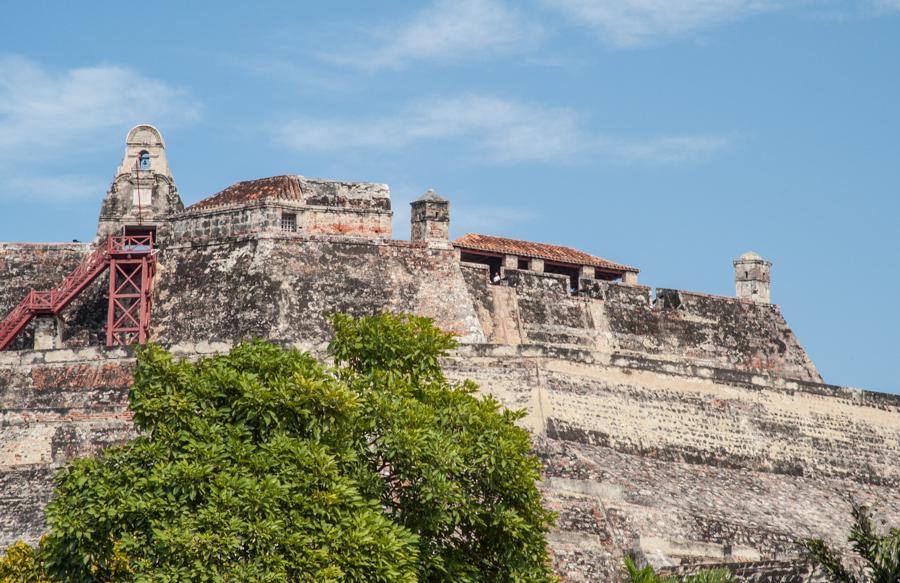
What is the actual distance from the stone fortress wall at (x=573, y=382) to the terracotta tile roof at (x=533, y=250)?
5.10ft

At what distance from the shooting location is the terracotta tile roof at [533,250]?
140 ft

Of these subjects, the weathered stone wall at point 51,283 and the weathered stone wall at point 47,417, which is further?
the weathered stone wall at point 51,283

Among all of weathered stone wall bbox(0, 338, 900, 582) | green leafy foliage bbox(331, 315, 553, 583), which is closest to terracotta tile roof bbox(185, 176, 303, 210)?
weathered stone wall bbox(0, 338, 900, 582)

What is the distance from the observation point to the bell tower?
4028 centimetres

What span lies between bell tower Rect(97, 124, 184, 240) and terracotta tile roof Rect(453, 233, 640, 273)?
6.42 m

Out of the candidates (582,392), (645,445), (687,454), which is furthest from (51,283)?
(687,454)

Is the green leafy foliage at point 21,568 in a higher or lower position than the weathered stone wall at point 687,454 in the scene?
lower

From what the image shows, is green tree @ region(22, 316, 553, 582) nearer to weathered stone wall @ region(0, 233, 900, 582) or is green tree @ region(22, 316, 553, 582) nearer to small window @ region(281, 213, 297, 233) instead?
weathered stone wall @ region(0, 233, 900, 582)

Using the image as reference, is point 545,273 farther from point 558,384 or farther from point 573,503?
point 573,503

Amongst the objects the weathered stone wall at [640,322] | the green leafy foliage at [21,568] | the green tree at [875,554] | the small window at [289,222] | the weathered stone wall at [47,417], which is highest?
the small window at [289,222]

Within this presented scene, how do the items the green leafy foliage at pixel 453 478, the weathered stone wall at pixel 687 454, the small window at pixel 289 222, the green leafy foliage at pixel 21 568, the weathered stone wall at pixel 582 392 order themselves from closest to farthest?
the green leafy foliage at pixel 453 478 < the green leafy foliage at pixel 21 568 < the weathered stone wall at pixel 687 454 < the weathered stone wall at pixel 582 392 < the small window at pixel 289 222

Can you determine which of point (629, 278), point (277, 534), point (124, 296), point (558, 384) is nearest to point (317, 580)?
point (277, 534)

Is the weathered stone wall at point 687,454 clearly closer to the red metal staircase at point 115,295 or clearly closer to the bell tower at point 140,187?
the red metal staircase at point 115,295

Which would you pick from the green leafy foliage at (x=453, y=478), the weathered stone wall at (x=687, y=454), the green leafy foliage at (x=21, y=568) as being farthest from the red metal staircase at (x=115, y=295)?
the green leafy foliage at (x=453, y=478)
